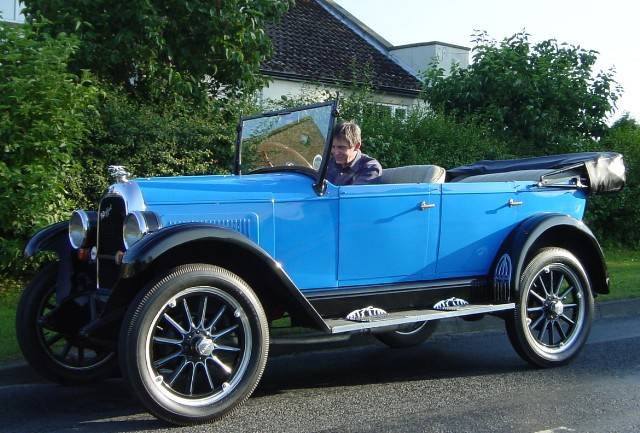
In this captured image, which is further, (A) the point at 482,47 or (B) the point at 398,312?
(A) the point at 482,47

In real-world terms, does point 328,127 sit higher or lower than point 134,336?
higher

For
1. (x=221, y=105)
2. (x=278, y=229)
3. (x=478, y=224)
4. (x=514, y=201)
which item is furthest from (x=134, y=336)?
(x=221, y=105)

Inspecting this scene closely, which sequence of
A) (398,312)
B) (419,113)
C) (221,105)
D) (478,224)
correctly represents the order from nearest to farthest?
(398,312) → (478,224) → (221,105) → (419,113)

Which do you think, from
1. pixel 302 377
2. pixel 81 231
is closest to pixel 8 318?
pixel 81 231

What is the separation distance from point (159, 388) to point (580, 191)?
12.5 ft

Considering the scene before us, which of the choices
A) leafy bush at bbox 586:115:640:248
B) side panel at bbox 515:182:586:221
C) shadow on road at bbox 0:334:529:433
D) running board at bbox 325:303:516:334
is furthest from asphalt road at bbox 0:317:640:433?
leafy bush at bbox 586:115:640:248

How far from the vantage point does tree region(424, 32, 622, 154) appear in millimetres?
14336

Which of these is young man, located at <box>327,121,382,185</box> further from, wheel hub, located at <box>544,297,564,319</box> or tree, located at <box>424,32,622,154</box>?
tree, located at <box>424,32,622,154</box>

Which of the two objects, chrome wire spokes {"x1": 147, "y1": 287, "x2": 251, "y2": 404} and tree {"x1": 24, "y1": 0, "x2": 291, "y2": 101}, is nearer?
chrome wire spokes {"x1": 147, "y1": 287, "x2": 251, "y2": 404}

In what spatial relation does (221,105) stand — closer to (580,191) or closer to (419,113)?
(419,113)

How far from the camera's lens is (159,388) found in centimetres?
430

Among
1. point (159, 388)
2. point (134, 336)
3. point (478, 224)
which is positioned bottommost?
point (159, 388)

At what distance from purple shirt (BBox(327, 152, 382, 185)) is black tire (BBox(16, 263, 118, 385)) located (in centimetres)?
196

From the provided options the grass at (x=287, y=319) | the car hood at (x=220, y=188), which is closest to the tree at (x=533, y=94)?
the grass at (x=287, y=319)
